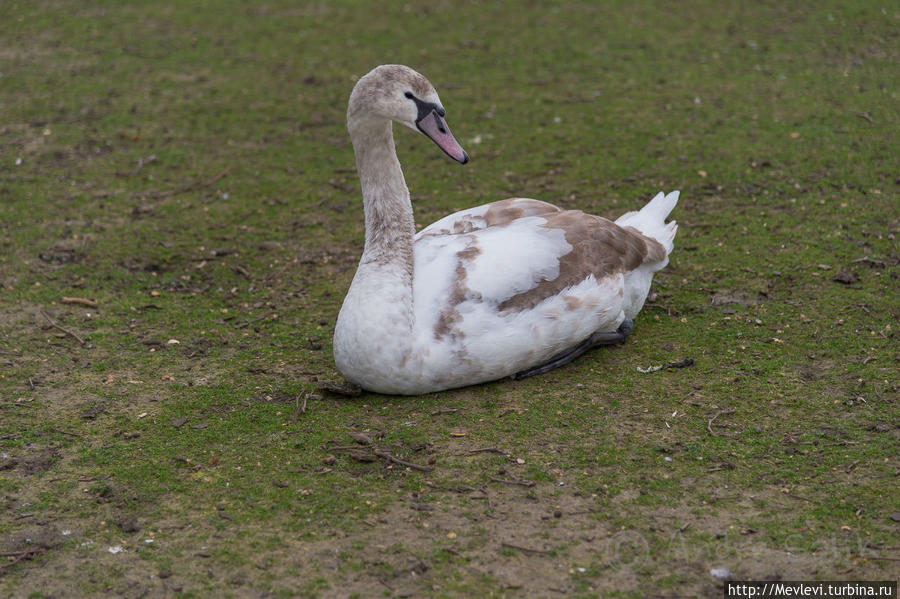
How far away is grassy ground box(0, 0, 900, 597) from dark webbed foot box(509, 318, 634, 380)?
8 cm

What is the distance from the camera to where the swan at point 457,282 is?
5.17m

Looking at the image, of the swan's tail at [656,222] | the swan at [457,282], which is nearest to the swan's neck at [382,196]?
the swan at [457,282]

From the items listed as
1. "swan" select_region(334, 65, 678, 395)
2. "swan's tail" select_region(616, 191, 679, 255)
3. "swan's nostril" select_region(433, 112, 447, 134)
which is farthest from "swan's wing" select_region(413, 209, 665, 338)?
"swan's nostril" select_region(433, 112, 447, 134)

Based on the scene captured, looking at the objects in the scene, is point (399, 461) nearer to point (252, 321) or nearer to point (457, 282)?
point (457, 282)

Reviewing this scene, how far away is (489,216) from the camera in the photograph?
19.4 feet

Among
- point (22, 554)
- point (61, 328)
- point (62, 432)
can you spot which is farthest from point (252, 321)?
point (22, 554)

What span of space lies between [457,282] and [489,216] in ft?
2.62

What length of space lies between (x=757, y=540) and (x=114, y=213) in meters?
5.87

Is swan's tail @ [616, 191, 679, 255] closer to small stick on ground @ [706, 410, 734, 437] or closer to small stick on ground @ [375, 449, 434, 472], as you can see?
small stick on ground @ [706, 410, 734, 437]

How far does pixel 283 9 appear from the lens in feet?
41.8

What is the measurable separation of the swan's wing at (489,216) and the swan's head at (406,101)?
636mm

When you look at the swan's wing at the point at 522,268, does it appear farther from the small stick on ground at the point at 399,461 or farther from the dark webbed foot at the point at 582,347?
the small stick on ground at the point at 399,461

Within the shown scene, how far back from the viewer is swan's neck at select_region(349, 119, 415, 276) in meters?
5.54

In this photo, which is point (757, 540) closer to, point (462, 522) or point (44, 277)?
point (462, 522)
